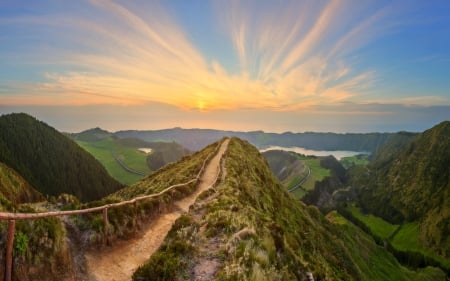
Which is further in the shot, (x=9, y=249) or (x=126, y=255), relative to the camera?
(x=126, y=255)

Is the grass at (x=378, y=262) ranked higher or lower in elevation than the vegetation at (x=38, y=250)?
lower

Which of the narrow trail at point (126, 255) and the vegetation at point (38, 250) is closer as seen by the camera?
the vegetation at point (38, 250)

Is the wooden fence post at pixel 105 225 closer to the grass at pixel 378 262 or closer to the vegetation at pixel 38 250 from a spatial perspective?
the vegetation at pixel 38 250

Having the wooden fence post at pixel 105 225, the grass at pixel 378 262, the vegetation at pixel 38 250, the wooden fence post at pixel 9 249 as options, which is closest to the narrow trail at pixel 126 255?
the wooden fence post at pixel 105 225

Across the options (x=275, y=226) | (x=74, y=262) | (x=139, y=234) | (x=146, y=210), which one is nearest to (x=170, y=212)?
(x=146, y=210)

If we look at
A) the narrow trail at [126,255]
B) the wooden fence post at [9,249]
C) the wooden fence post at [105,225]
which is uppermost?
the wooden fence post at [9,249]

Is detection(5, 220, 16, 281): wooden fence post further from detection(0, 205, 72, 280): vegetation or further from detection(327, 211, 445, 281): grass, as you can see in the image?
detection(327, 211, 445, 281): grass

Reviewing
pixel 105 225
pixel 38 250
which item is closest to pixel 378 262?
pixel 105 225

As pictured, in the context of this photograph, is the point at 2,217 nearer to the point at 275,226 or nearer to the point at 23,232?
the point at 23,232

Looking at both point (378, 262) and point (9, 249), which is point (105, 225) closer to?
point (9, 249)

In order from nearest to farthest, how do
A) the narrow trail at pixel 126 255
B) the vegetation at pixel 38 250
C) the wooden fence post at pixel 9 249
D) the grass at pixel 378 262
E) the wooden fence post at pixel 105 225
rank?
the wooden fence post at pixel 9 249
the vegetation at pixel 38 250
the narrow trail at pixel 126 255
the wooden fence post at pixel 105 225
the grass at pixel 378 262

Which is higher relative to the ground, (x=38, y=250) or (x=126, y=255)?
(x=38, y=250)

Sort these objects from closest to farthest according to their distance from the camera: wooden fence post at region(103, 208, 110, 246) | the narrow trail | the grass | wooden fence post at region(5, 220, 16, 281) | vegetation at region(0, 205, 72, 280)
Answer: wooden fence post at region(5, 220, 16, 281) < vegetation at region(0, 205, 72, 280) < the narrow trail < wooden fence post at region(103, 208, 110, 246) < the grass

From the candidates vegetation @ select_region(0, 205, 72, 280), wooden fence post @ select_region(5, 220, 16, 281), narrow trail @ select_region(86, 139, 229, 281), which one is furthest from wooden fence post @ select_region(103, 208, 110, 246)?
wooden fence post @ select_region(5, 220, 16, 281)
